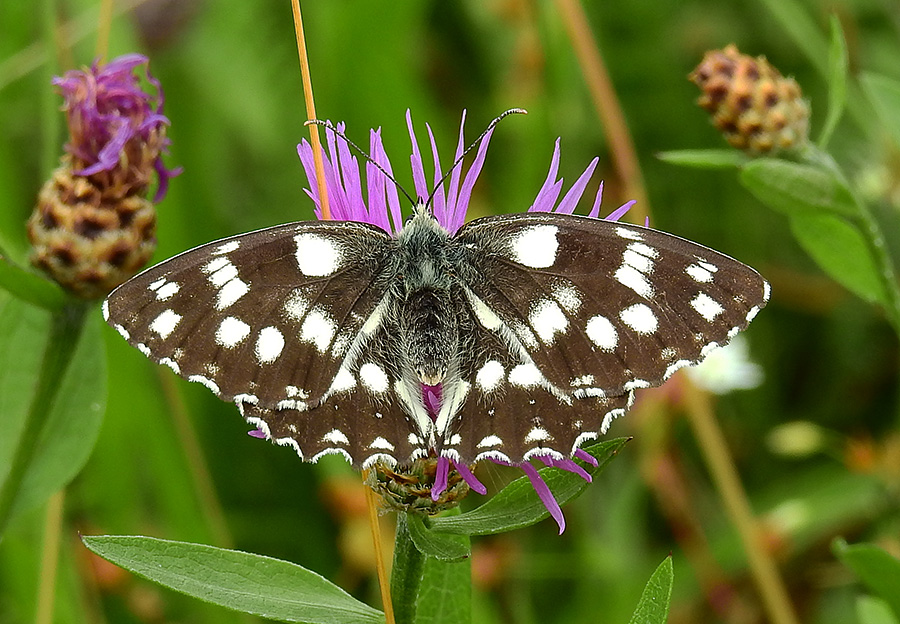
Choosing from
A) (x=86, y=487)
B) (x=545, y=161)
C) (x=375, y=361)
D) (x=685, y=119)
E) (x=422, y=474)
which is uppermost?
(x=685, y=119)

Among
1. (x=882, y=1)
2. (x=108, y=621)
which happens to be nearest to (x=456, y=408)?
(x=108, y=621)

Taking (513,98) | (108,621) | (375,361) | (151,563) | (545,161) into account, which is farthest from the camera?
(513,98)

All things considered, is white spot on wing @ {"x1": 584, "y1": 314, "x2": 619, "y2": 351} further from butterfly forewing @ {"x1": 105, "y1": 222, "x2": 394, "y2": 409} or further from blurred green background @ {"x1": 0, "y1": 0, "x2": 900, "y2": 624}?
blurred green background @ {"x1": 0, "y1": 0, "x2": 900, "y2": 624}

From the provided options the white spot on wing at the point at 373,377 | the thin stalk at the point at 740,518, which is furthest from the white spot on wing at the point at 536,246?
the thin stalk at the point at 740,518

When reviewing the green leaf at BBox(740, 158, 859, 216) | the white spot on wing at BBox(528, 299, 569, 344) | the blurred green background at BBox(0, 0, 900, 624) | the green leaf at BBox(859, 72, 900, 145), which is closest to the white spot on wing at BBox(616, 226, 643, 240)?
the white spot on wing at BBox(528, 299, 569, 344)

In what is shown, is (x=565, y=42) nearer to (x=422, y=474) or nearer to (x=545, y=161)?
(x=545, y=161)

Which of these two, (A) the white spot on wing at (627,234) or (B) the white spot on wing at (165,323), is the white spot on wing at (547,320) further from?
(B) the white spot on wing at (165,323)

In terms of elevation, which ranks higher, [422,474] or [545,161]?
[545,161]

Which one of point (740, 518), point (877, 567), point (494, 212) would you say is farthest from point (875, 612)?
point (494, 212)

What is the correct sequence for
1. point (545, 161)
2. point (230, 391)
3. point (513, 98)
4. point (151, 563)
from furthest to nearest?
point (513, 98), point (545, 161), point (230, 391), point (151, 563)
